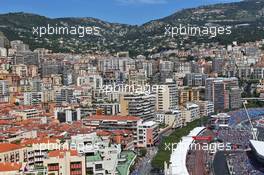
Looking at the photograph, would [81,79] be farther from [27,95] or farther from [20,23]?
[20,23]

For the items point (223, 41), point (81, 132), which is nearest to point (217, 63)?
point (223, 41)

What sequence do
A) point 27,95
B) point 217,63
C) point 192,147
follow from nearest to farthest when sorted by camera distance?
point 192,147 < point 27,95 < point 217,63
